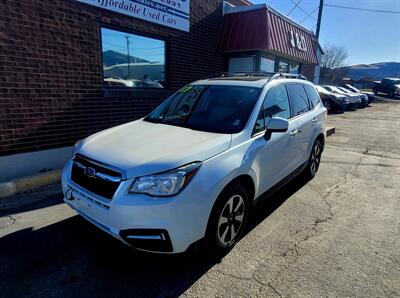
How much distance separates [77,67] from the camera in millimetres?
5508

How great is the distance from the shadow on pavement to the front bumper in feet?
1.21

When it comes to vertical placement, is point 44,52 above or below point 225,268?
above

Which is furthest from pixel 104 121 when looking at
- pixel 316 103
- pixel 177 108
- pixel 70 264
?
pixel 316 103

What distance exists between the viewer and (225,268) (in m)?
2.81

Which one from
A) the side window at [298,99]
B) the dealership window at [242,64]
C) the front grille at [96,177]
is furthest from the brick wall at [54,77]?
the side window at [298,99]

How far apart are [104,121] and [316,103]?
426 cm

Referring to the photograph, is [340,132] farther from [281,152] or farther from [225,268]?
[225,268]

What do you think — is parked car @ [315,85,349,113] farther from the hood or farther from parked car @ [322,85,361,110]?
the hood

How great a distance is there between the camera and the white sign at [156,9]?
5.93 metres

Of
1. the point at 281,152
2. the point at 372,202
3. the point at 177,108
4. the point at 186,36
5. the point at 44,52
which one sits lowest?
the point at 372,202

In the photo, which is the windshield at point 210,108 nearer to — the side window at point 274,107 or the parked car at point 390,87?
the side window at point 274,107

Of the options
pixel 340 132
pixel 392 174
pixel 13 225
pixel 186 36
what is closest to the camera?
pixel 13 225

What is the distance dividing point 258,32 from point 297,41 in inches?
118

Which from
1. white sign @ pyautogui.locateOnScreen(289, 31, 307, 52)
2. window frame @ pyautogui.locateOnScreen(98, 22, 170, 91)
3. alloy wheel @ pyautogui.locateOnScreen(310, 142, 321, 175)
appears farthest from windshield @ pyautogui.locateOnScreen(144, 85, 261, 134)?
white sign @ pyautogui.locateOnScreen(289, 31, 307, 52)
